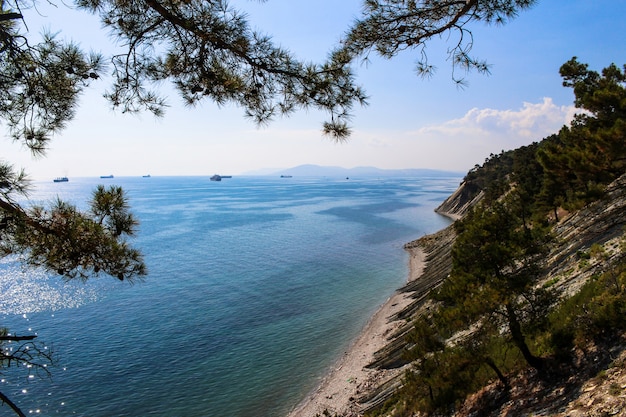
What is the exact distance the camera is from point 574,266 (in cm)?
2167

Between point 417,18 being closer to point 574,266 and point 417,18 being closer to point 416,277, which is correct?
point 574,266

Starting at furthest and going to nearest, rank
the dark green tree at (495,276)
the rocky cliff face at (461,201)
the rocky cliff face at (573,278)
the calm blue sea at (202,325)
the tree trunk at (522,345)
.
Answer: the rocky cliff face at (461,201), the calm blue sea at (202,325), the tree trunk at (522,345), the dark green tree at (495,276), the rocky cliff face at (573,278)

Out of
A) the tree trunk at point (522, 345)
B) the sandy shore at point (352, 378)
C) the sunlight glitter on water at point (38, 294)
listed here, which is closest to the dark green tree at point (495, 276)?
the tree trunk at point (522, 345)

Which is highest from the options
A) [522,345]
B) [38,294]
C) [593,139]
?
[593,139]

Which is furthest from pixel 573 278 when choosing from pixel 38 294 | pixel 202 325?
pixel 38 294

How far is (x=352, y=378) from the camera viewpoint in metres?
28.8

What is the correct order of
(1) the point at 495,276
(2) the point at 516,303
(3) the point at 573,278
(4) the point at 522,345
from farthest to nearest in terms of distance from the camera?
1. (3) the point at 573,278
2. (2) the point at 516,303
3. (1) the point at 495,276
4. (4) the point at 522,345

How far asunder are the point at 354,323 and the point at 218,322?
572 inches

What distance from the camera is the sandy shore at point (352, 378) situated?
2552 cm

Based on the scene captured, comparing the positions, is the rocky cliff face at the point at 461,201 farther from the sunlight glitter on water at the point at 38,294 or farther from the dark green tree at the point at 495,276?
the dark green tree at the point at 495,276

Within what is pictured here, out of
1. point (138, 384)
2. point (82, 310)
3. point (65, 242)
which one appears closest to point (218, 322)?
point (138, 384)

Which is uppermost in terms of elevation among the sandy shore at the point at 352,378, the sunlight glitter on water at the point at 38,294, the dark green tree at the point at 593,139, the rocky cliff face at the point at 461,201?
the dark green tree at the point at 593,139

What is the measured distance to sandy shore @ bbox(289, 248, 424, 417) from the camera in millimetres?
25516

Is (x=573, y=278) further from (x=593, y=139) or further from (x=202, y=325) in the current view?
(x=202, y=325)
